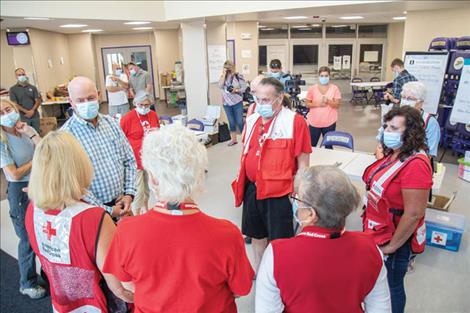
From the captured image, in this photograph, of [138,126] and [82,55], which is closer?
[138,126]

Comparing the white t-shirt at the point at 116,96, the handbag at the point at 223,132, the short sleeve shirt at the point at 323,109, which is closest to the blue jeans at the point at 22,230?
the short sleeve shirt at the point at 323,109

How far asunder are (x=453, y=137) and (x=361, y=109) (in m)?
5.01

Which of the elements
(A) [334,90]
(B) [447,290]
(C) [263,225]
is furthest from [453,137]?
A: (C) [263,225]

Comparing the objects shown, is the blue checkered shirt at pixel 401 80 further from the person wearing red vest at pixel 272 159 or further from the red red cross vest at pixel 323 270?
the red red cross vest at pixel 323 270

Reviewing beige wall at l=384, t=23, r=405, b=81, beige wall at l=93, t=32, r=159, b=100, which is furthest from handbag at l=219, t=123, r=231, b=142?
beige wall at l=384, t=23, r=405, b=81

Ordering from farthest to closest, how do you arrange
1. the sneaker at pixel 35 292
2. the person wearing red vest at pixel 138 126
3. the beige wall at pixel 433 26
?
the beige wall at pixel 433 26 → the person wearing red vest at pixel 138 126 → the sneaker at pixel 35 292

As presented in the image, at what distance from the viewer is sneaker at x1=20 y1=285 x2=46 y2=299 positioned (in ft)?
9.49

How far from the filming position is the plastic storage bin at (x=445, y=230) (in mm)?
3385

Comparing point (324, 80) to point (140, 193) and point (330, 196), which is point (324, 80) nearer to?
point (140, 193)

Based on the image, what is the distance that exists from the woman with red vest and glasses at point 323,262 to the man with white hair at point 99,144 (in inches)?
56.8

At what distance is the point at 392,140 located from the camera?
207cm

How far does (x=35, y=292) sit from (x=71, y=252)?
1.83m

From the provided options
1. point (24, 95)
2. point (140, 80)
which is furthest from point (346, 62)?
point (24, 95)

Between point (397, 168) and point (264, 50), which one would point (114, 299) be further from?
point (264, 50)
